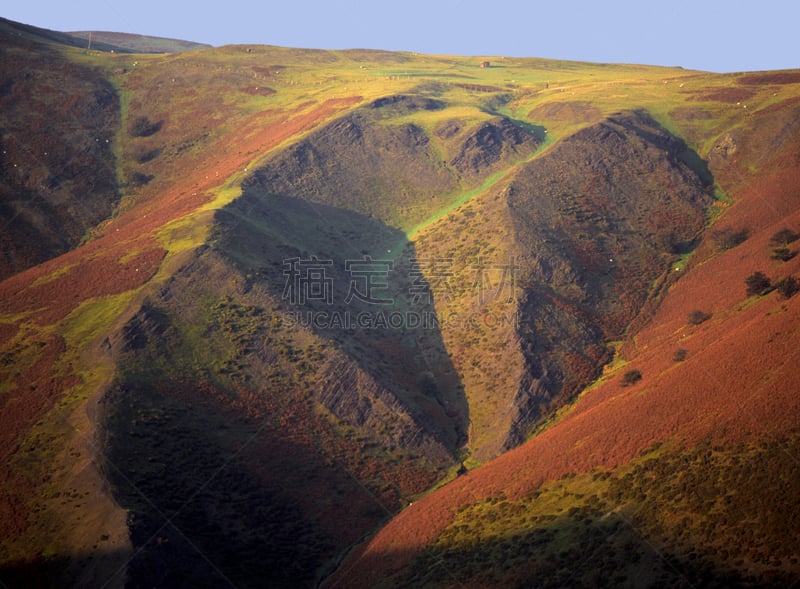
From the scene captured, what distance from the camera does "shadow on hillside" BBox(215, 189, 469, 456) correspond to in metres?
72.7

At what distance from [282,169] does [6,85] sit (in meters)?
62.3

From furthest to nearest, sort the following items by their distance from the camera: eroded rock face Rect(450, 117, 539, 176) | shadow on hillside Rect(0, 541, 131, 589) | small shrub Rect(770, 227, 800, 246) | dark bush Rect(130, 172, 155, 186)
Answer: dark bush Rect(130, 172, 155, 186) → eroded rock face Rect(450, 117, 539, 176) → small shrub Rect(770, 227, 800, 246) → shadow on hillside Rect(0, 541, 131, 589)

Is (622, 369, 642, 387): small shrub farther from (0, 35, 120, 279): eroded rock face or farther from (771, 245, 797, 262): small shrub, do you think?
(0, 35, 120, 279): eroded rock face

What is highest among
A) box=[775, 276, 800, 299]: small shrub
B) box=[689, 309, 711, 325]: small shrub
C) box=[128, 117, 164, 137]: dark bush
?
box=[128, 117, 164, 137]: dark bush

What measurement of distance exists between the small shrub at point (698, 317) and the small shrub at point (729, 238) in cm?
1588

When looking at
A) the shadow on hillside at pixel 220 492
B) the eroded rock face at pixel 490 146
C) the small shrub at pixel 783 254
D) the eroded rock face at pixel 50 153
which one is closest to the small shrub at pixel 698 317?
the small shrub at pixel 783 254

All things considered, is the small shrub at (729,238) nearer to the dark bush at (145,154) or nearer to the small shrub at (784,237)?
the small shrub at (784,237)

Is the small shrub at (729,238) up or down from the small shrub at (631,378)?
up

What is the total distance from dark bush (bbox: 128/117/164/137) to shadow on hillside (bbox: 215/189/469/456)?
1648 inches

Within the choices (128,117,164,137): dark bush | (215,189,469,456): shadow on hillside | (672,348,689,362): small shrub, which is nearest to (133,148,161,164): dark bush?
(128,117,164,137): dark bush

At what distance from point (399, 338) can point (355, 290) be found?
981cm

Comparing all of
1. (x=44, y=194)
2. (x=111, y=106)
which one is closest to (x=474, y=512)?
(x=44, y=194)

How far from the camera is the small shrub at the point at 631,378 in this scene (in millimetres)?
67906

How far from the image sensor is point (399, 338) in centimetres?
8181
